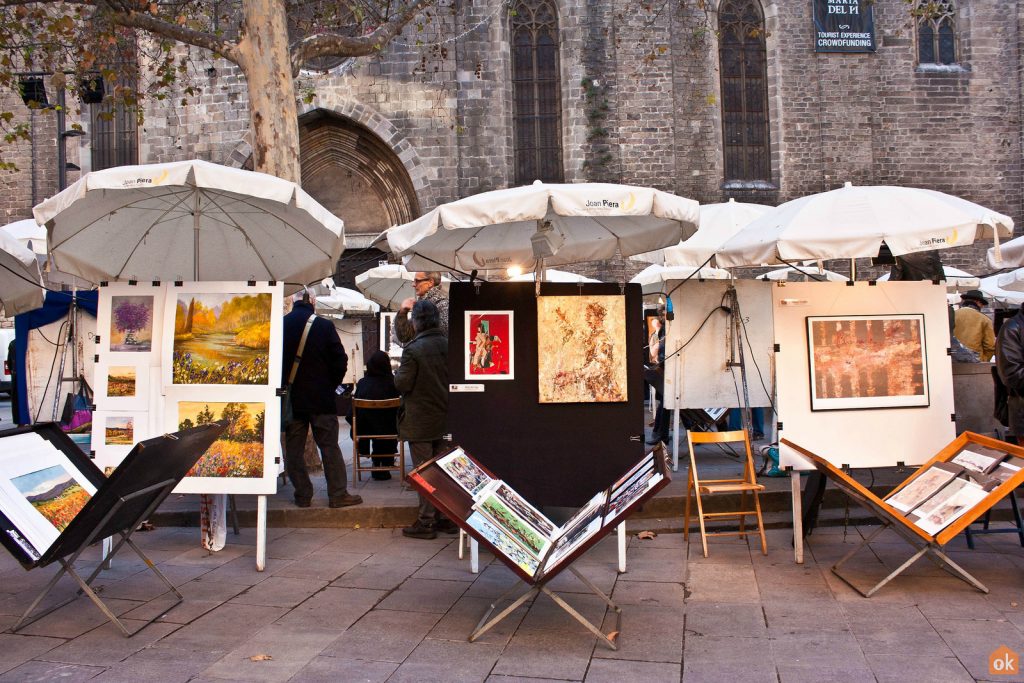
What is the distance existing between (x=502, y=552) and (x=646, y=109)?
16816 millimetres

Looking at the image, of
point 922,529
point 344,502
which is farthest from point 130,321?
point 922,529

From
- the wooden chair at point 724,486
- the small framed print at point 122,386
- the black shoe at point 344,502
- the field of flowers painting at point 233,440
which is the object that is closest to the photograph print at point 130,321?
the small framed print at point 122,386

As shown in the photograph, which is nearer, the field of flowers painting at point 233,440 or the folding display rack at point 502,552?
the folding display rack at point 502,552

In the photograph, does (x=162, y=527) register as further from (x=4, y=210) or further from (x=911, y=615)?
(x=4, y=210)

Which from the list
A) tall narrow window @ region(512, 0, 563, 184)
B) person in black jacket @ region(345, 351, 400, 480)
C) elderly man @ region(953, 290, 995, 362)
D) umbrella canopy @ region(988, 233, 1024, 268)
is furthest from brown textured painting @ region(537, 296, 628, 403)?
tall narrow window @ region(512, 0, 563, 184)

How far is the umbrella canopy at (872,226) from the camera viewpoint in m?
6.15

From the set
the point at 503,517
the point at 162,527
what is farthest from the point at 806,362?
the point at 162,527

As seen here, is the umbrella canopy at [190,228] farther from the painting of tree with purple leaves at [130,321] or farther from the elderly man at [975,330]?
the elderly man at [975,330]

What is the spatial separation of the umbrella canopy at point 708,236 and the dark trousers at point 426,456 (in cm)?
Answer: 286

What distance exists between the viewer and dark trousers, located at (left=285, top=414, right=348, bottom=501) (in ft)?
25.0

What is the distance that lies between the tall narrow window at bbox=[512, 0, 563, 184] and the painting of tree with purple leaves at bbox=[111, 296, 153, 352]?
14461 mm

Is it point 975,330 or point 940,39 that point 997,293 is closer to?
point 975,330

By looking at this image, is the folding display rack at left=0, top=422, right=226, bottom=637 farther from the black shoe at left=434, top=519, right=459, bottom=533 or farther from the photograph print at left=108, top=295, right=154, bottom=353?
the black shoe at left=434, top=519, right=459, bottom=533

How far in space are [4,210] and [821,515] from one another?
2030 cm
